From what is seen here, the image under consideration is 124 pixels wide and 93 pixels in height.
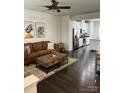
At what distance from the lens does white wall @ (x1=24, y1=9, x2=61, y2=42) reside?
5.95 metres

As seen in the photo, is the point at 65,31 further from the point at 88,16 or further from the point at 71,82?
the point at 71,82

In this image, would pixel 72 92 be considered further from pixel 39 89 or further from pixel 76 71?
pixel 76 71

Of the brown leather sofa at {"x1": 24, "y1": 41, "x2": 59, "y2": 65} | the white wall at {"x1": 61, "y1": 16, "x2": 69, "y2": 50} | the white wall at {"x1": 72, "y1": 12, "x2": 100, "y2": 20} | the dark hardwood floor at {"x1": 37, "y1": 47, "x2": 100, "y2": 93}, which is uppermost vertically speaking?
the white wall at {"x1": 72, "y1": 12, "x2": 100, "y2": 20}

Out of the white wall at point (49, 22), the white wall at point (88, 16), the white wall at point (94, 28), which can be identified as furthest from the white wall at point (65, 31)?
the white wall at point (94, 28)

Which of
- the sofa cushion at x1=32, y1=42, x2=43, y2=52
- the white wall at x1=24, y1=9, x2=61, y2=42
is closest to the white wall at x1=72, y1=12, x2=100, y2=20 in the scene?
the white wall at x1=24, y1=9, x2=61, y2=42

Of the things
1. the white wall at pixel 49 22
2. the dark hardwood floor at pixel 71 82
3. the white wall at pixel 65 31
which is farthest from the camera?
the white wall at pixel 65 31

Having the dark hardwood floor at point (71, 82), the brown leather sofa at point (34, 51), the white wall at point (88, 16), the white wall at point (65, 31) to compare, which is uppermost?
the white wall at point (88, 16)

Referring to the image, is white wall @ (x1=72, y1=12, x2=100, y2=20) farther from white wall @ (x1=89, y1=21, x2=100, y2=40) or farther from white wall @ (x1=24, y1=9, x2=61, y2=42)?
white wall @ (x1=89, y1=21, x2=100, y2=40)

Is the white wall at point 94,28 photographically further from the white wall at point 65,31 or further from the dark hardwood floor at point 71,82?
the dark hardwood floor at point 71,82

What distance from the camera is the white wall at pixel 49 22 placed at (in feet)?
19.5
